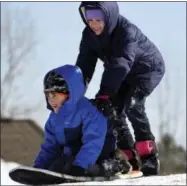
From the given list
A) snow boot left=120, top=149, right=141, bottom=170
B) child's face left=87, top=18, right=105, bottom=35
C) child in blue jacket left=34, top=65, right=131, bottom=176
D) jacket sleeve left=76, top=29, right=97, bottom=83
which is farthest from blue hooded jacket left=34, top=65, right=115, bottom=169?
jacket sleeve left=76, top=29, right=97, bottom=83

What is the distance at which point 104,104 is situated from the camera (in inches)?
214

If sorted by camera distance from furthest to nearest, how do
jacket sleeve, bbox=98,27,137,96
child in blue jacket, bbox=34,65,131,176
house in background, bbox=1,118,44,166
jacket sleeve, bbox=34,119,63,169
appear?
1. house in background, bbox=1,118,44,166
2. jacket sleeve, bbox=34,119,63,169
3. jacket sleeve, bbox=98,27,137,96
4. child in blue jacket, bbox=34,65,131,176

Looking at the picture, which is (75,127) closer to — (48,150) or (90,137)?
(90,137)

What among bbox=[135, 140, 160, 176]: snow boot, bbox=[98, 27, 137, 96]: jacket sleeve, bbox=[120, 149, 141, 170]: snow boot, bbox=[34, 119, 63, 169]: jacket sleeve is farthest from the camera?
bbox=[135, 140, 160, 176]: snow boot

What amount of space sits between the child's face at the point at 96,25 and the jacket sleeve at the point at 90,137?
0.64 meters

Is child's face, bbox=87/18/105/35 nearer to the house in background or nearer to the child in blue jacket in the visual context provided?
the child in blue jacket

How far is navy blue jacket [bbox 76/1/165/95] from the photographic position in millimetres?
5496

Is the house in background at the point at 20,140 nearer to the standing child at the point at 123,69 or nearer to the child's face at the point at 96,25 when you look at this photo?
the standing child at the point at 123,69

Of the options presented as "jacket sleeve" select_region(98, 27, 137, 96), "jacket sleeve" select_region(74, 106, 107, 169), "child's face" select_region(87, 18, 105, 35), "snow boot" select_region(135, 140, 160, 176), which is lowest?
"snow boot" select_region(135, 140, 160, 176)

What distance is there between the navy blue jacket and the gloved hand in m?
Result: 0.08

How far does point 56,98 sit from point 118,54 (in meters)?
0.62

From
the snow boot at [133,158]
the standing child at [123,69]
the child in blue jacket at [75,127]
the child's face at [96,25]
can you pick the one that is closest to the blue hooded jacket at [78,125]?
the child in blue jacket at [75,127]

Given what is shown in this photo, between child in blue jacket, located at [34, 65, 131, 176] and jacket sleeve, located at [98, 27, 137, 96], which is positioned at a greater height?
jacket sleeve, located at [98, 27, 137, 96]

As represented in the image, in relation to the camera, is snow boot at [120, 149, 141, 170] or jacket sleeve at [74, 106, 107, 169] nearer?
jacket sleeve at [74, 106, 107, 169]
